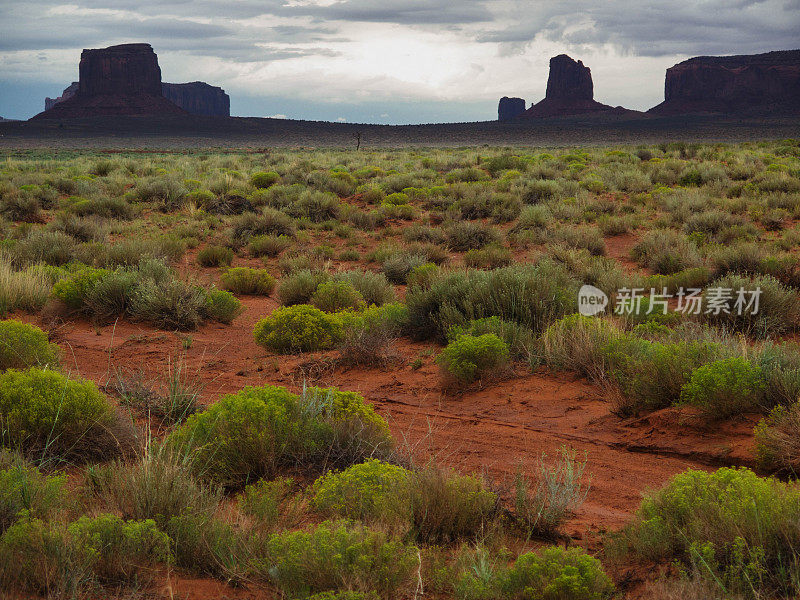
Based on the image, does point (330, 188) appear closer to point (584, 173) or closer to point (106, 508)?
point (584, 173)

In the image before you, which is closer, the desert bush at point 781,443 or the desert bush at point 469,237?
the desert bush at point 781,443

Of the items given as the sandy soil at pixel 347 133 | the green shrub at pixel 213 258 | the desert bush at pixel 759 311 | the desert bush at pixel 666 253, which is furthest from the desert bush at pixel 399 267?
the sandy soil at pixel 347 133

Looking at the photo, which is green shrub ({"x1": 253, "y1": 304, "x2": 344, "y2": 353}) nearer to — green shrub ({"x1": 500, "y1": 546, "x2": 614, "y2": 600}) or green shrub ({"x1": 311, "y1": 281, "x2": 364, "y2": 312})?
green shrub ({"x1": 311, "y1": 281, "x2": 364, "y2": 312})

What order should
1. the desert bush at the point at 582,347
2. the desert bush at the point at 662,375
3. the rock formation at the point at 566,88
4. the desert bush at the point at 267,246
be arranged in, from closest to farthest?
the desert bush at the point at 662,375 → the desert bush at the point at 582,347 → the desert bush at the point at 267,246 → the rock formation at the point at 566,88

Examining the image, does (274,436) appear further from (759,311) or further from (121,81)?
(121,81)

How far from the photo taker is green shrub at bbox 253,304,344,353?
6.90 m

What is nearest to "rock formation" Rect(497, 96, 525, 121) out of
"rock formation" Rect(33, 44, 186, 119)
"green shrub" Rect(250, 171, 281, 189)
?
"rock formation" Rect(33, 44, 186, 119)

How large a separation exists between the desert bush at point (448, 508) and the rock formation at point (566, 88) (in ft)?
458

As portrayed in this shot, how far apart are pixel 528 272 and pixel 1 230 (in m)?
12.2

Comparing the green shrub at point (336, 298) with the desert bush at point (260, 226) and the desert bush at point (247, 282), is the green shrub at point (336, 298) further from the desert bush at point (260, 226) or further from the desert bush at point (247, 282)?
the desert bush at point (260, 226)

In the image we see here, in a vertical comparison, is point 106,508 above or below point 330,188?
below

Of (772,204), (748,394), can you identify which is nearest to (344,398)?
(748,394)

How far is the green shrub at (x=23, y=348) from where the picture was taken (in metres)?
5.25

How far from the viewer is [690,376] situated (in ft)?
15.4
